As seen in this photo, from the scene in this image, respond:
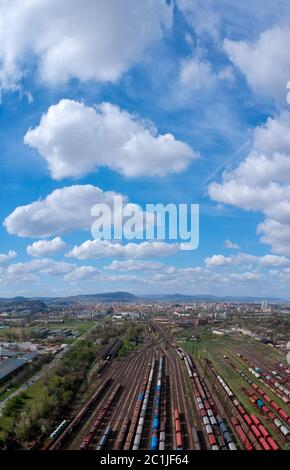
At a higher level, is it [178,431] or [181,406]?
[178,431]

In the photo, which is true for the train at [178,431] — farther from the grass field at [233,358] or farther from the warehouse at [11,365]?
the warehouse at [11,365]

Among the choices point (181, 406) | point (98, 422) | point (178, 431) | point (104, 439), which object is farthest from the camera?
point (181, 406)

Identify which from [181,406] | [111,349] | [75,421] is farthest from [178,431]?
[111,349]

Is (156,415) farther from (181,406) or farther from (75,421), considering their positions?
(75,421)

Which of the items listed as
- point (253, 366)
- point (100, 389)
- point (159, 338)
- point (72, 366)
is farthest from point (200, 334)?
point (100, 389)

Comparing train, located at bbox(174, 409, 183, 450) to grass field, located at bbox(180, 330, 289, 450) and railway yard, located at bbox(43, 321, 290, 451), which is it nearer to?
railway yard, located at bbox(43, 321, 290, 451)

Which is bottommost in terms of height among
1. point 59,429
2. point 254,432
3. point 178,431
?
point 59,429

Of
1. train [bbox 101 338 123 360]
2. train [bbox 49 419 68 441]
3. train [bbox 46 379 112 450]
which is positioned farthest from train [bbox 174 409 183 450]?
train [bbox 101 338 123 360]

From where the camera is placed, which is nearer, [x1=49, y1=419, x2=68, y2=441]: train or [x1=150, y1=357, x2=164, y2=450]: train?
[x1=150, y1=357, x2=164, y2=450]: train

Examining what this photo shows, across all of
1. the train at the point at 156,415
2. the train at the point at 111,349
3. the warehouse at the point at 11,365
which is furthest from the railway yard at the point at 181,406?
the warehouse at the point at 11,365
